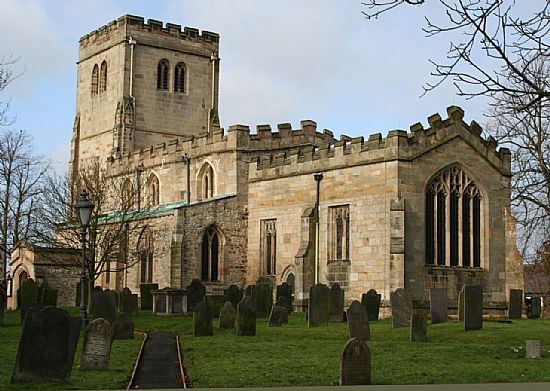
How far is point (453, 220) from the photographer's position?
116ft

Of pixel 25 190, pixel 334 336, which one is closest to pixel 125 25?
pixel 25 190

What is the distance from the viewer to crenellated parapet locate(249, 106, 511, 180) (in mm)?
34000

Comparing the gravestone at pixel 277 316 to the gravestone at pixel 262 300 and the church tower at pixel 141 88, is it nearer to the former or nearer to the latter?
the gravestone at pixel 262 300

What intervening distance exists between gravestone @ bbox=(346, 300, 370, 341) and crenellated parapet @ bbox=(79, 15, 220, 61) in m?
36.3

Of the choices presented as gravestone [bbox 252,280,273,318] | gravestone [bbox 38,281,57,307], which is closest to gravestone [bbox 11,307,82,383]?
gravestone [bbox 252,280,273,318]

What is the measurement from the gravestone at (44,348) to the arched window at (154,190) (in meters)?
33.8

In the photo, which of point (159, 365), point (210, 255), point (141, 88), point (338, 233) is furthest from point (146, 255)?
point (159, 365)

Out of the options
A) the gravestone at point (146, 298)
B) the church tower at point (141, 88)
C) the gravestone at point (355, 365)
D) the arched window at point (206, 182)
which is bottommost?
the gravestone at point (355, 365)

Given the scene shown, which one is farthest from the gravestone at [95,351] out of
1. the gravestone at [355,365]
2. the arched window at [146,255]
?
the arched window at [146,255]

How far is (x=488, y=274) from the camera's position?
3600cm

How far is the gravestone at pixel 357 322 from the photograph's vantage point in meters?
21.4

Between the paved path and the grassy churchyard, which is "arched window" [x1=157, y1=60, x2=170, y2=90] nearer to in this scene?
the grassy churchyard

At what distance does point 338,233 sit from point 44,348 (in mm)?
22870

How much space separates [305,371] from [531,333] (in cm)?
906
